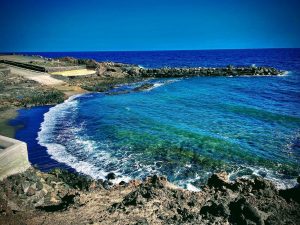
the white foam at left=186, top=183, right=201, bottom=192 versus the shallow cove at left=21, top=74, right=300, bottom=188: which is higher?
the shallow cove at left=21, top=74, right=300, bottom=188

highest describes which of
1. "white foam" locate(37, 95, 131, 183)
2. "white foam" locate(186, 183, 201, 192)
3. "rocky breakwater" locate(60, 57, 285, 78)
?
"rocky breakwater" locate(60, 57, 285, 78)

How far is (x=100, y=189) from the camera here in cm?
1177

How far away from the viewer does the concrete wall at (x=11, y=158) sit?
11.0 metres

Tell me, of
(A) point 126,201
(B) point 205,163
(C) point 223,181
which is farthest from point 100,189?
(B) point 205,163

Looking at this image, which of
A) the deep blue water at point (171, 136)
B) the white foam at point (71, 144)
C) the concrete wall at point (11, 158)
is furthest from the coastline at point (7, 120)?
the concrete wall at point (11, 158)

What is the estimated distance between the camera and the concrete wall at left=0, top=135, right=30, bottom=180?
432 inches

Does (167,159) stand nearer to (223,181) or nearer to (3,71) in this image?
(223,181)

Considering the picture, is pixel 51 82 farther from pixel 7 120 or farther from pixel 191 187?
pixel 191 187

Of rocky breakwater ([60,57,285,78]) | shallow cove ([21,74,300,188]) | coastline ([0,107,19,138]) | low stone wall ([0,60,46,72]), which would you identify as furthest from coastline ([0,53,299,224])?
rocky breakwater ([60,57,285,78])

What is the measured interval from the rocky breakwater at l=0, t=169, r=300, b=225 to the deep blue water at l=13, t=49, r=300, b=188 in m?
2.39

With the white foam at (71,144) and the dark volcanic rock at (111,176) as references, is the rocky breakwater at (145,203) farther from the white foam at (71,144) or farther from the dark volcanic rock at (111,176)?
the white foam at (71,144)

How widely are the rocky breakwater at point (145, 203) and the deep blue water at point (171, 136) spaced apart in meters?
2.39

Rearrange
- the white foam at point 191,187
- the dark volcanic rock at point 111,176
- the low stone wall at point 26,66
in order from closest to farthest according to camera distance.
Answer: the white foam at point 191,187 → the dark volcanic rock at point 111,176 → the low stone wall at point 26,66

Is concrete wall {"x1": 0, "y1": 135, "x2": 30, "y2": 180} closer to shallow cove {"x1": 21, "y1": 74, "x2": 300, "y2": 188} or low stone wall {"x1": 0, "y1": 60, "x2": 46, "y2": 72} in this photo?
shallow cove {"x1": 21, "y1": 74, "x2": 300, "y2": 188}
